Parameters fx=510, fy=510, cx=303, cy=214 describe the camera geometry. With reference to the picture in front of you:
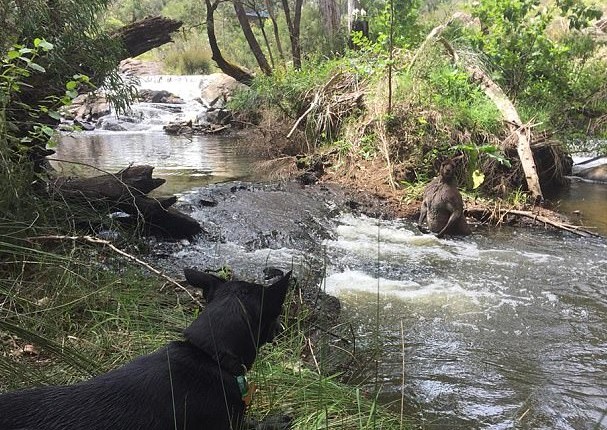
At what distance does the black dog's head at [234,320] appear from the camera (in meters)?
2.04

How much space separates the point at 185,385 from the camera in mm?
1927

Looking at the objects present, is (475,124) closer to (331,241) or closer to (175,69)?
(331,241)

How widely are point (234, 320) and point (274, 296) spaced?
0.23 meters

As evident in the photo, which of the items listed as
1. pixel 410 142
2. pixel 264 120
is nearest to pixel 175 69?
pixel 264 120

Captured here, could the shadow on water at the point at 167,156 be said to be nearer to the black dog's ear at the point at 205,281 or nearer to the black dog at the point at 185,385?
the black dog's ear at the point at 205,281

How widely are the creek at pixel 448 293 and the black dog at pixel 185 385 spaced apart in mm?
556

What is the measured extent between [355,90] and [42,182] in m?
6.68

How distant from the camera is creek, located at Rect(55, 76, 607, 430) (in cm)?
329

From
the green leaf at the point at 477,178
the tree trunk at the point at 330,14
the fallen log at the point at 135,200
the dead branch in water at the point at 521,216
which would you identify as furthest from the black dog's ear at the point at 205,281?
the tree trunk at the point at 330,14

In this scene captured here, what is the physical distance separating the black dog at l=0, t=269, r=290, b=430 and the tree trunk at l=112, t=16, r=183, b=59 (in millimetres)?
5601

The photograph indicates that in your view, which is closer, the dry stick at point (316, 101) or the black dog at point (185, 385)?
the black dog at point (185, 385)

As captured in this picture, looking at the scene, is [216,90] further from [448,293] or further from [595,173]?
[448,293]

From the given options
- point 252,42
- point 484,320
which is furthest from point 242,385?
point 252,42

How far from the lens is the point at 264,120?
36.1 ft
